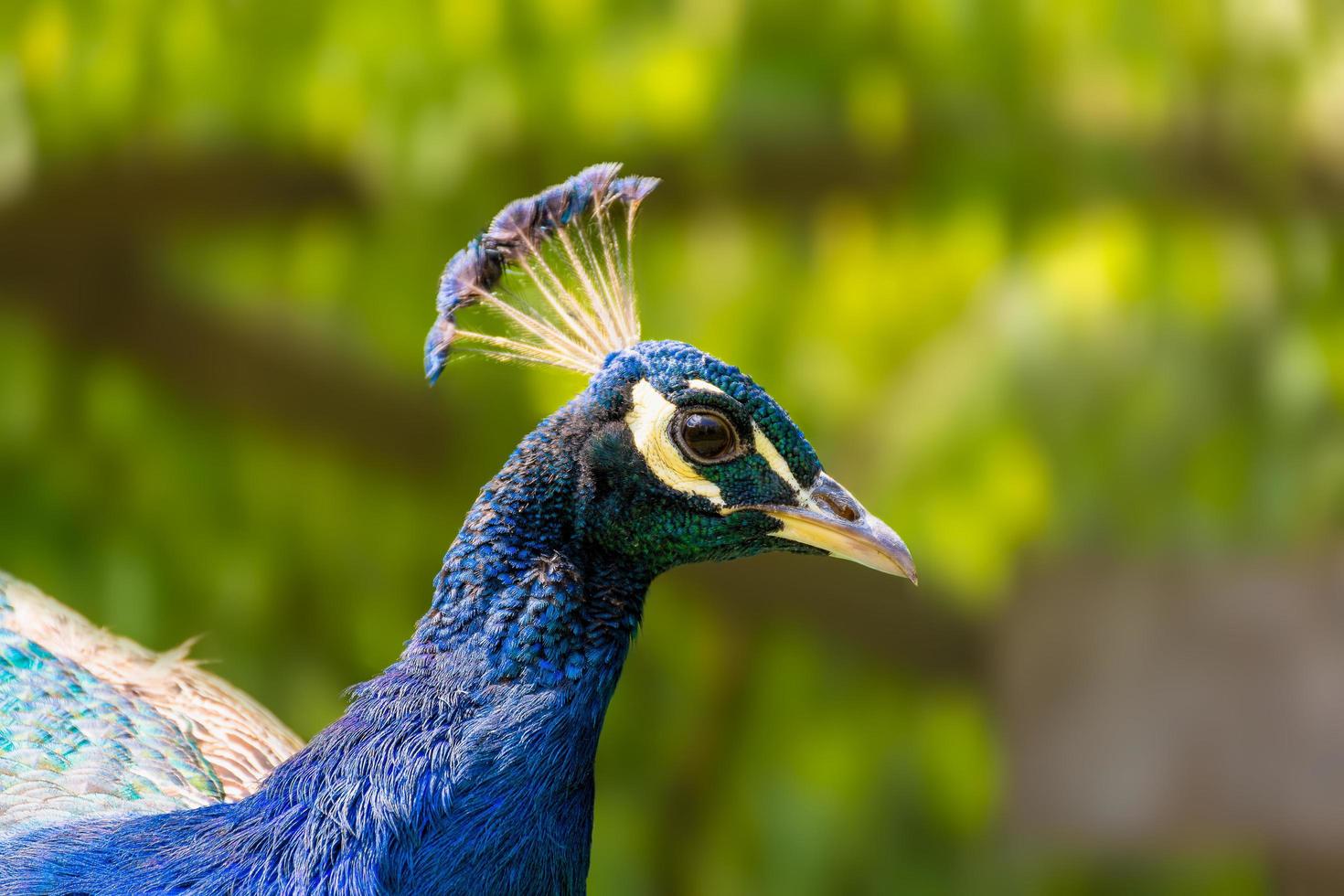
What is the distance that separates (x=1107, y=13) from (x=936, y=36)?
9.4 inches

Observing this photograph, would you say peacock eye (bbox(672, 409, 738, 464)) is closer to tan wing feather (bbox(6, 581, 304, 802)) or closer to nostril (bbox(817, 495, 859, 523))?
nostril (bbox(817, 495, 859, 523))

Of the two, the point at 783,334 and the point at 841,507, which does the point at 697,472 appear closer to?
the point at 841,507

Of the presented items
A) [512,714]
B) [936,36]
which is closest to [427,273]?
[936,36]

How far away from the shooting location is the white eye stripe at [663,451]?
1039 millimetres

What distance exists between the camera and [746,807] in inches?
108

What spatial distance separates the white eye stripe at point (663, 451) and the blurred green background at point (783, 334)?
137cm

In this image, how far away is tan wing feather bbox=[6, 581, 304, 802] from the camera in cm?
137

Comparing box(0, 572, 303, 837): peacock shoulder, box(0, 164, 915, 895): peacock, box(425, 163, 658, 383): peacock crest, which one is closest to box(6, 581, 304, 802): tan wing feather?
box(0, 572, 303, 837): peacock shoulder

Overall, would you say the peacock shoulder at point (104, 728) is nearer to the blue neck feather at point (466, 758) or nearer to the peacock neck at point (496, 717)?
the blue neck feather at point (466, 758)

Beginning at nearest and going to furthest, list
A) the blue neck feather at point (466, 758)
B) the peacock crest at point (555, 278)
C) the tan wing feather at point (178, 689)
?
the blue neck feather at point (466, 758)
the peacock crest at point (555, 278)
the tan wing feather at point (178, 689)

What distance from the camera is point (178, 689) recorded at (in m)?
1.48

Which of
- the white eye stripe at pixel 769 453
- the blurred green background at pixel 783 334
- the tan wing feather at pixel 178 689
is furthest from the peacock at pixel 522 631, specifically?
the blurred green background at pixel 783 334

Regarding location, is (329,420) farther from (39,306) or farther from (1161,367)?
(1161,367)

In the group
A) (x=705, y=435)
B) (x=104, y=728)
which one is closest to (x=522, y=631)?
(x=705, y=435)
